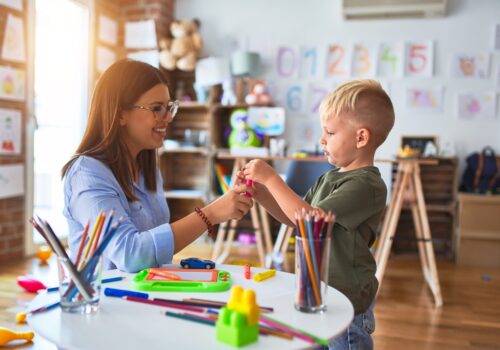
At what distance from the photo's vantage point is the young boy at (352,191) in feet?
3.65

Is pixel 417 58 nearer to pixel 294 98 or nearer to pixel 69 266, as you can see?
pixel 294 98

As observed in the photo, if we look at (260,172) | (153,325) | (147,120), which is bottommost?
(153,325)

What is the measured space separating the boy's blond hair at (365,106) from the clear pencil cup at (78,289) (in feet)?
2.24

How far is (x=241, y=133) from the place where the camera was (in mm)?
4152

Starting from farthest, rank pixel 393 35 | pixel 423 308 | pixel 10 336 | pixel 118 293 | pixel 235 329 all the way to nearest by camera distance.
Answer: pixel 393 35 → pixel 423 308 → pixel 10 336 → pixel 118 293 → pixel 235 329

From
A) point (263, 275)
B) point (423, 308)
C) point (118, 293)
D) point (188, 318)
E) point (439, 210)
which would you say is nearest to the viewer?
point (188, 318)

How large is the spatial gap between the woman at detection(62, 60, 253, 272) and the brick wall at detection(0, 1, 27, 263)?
2.23m

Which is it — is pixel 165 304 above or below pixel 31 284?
above

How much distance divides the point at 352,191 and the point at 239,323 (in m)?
0.53

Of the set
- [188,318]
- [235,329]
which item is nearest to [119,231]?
[188,318]

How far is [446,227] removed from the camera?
4.11 m

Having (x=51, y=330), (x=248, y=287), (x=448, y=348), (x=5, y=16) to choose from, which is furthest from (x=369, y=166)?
(x=5, y=16)

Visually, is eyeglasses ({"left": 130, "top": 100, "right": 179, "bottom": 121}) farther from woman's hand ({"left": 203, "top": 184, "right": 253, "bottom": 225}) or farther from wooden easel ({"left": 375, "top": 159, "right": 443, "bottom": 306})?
wooden easel ({"left": 375, "top": 159, "right": 443, "bottom": 306})

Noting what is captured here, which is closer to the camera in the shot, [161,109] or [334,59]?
[161,109]
